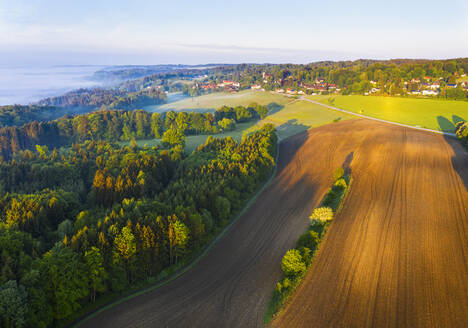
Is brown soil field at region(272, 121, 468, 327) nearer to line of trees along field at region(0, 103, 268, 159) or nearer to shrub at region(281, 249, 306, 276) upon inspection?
shrub at region(281, 249, 306, 276)

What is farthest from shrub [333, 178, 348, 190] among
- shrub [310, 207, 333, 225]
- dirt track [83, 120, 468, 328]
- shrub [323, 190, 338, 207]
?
shrub [310, 207, 333, 225]

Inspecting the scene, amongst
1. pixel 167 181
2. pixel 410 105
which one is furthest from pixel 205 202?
pixel 410 105

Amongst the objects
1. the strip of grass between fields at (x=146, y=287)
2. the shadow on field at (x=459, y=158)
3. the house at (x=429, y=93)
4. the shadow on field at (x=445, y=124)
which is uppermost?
the house at (x=429, y=93)

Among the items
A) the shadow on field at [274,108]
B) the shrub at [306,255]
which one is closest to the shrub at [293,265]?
the shrub at [306,255]

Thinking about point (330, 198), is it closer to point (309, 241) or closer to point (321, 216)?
point (321, 216)

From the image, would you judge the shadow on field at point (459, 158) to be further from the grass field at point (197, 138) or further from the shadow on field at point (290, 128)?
the grass field at point (197, 138)

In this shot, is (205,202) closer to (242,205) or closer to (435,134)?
(242,205)
